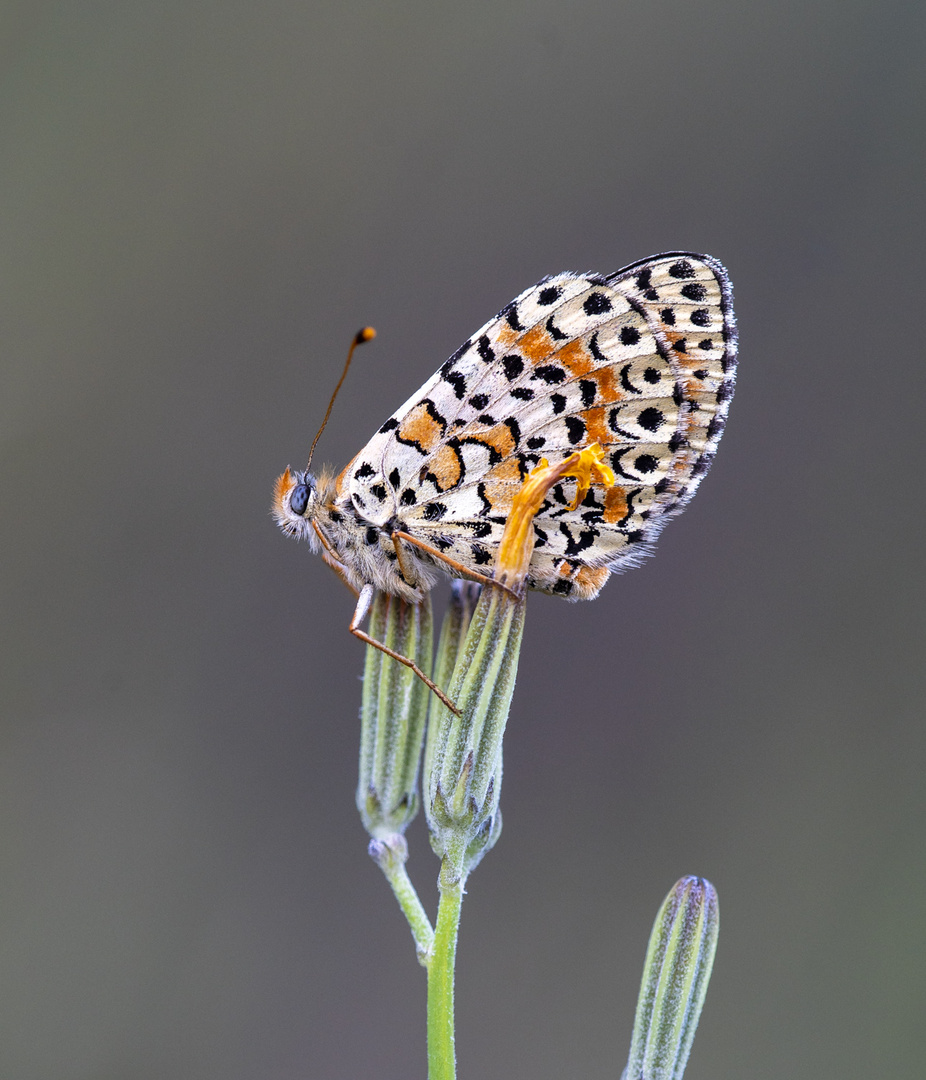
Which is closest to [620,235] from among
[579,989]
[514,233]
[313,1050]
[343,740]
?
[514,233]

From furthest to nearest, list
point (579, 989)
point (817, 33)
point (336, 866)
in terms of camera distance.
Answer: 1. point (817, 33)
2. point (336, 866)
3. point (579, 989)

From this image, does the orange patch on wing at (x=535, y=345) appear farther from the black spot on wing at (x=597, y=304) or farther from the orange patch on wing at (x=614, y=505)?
the orange patch on wing at (x=614, y=505)

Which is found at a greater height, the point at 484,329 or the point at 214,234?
the point at 214,234

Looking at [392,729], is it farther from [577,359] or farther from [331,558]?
[577,359]

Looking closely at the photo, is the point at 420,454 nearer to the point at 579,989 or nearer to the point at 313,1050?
the point at 579,989

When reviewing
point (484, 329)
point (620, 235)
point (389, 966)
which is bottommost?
point (389, 966)

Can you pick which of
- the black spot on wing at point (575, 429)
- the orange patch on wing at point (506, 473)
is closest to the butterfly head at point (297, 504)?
the orange patch on wing at point (506, 473)
